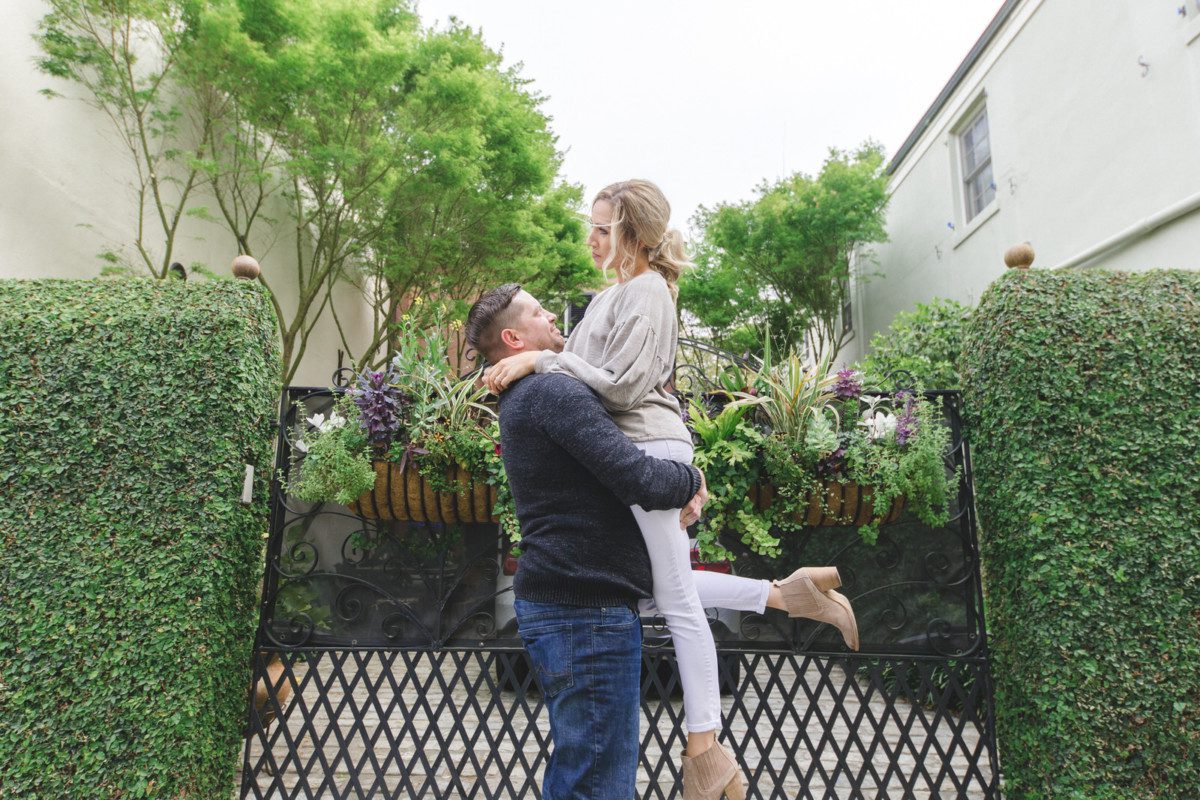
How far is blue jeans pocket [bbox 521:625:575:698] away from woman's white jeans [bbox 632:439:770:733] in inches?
14.2

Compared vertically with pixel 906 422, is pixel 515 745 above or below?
below

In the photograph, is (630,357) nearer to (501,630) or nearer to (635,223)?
Result: (635,223)

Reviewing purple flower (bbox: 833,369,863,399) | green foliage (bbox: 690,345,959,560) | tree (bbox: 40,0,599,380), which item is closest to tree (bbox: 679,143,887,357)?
tree (bbox: 40,0,599,380)

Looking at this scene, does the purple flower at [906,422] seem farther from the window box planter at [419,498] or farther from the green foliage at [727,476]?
the window box planter at [419,498]

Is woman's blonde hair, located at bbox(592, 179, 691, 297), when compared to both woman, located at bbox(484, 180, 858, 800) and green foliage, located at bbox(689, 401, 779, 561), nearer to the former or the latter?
woman, located at bbox(484, 180, 858, 800)

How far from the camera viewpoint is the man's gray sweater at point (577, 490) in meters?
1.54

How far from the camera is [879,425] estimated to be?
8.86 feet

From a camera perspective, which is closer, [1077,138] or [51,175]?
[51,175]

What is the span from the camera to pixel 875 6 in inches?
396

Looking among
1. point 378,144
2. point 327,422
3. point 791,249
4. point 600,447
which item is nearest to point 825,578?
point 600,447

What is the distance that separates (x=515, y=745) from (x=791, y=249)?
13.0m

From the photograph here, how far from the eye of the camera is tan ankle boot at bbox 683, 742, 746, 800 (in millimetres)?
1812

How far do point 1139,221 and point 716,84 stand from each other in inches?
430

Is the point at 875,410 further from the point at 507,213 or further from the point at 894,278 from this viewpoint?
the point at 894,278
